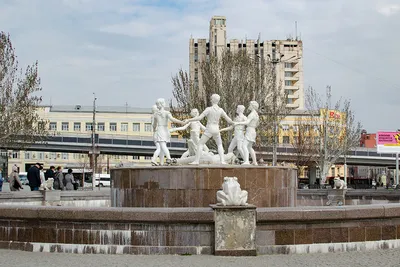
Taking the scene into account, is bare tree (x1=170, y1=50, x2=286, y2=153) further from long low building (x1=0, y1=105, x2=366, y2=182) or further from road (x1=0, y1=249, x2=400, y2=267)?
long low building (x1=0, y1=105, x2=366, y2=182)

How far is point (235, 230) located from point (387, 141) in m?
44.1

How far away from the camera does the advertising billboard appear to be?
5266 centimetres

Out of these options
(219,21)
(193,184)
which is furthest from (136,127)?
(193,184)

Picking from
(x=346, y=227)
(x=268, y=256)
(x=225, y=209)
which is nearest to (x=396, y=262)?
(x=346, y=227)

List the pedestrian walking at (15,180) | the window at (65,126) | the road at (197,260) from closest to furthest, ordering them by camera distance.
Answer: the road at (197,260) → the pedestrian walking at (15,180) → the window at (65,126)

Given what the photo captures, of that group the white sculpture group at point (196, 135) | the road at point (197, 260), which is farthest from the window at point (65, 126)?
the road at point (197, 260)

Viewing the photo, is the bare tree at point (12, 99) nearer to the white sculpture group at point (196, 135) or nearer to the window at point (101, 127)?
the white sculpture group at point (196, 135)

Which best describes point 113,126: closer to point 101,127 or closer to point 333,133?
point 101,127

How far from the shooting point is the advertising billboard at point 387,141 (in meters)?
52.7

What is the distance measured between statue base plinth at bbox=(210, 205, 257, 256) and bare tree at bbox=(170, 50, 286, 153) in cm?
3009

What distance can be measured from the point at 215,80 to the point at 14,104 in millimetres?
13996

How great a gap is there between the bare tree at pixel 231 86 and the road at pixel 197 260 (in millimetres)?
30248

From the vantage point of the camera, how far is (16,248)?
12875 mm

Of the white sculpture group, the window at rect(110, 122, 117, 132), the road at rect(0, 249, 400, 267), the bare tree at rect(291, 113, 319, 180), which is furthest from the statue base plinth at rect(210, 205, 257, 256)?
the window at rect(110, 122, 117, 132)
